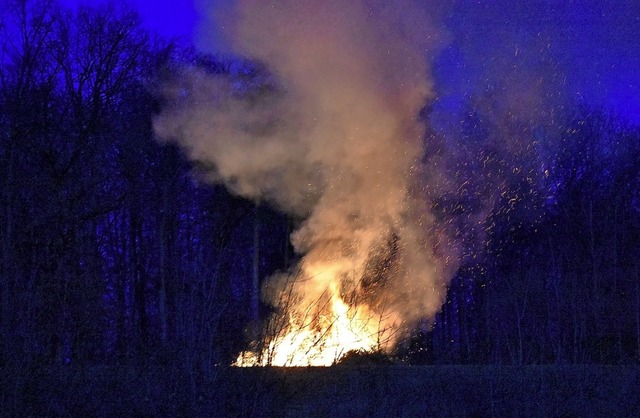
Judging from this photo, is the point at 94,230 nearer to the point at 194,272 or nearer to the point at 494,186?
the point at 494,186

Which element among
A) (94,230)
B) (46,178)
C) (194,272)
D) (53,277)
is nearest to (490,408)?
(194,272)

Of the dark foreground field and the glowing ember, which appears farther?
the glowing ember

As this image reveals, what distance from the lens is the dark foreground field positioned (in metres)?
7.30

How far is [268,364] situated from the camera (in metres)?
7.70

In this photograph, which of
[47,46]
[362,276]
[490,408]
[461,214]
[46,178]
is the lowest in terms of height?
[490,408]

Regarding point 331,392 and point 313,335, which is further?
point 331,392

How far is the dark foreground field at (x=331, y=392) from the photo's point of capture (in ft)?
Answer: 23.9

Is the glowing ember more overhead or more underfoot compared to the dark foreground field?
more overhead

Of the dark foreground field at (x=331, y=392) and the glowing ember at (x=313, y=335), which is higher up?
the glowing ember at (x=313, y=335)

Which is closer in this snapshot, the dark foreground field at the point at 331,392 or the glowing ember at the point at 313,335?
the dark foreground field at the point at 331,392

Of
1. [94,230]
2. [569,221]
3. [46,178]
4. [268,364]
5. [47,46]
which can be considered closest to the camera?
[268,364]

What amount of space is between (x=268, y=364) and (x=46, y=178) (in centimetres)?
1554

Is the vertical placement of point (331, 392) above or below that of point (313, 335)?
below

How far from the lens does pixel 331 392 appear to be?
10.1m
